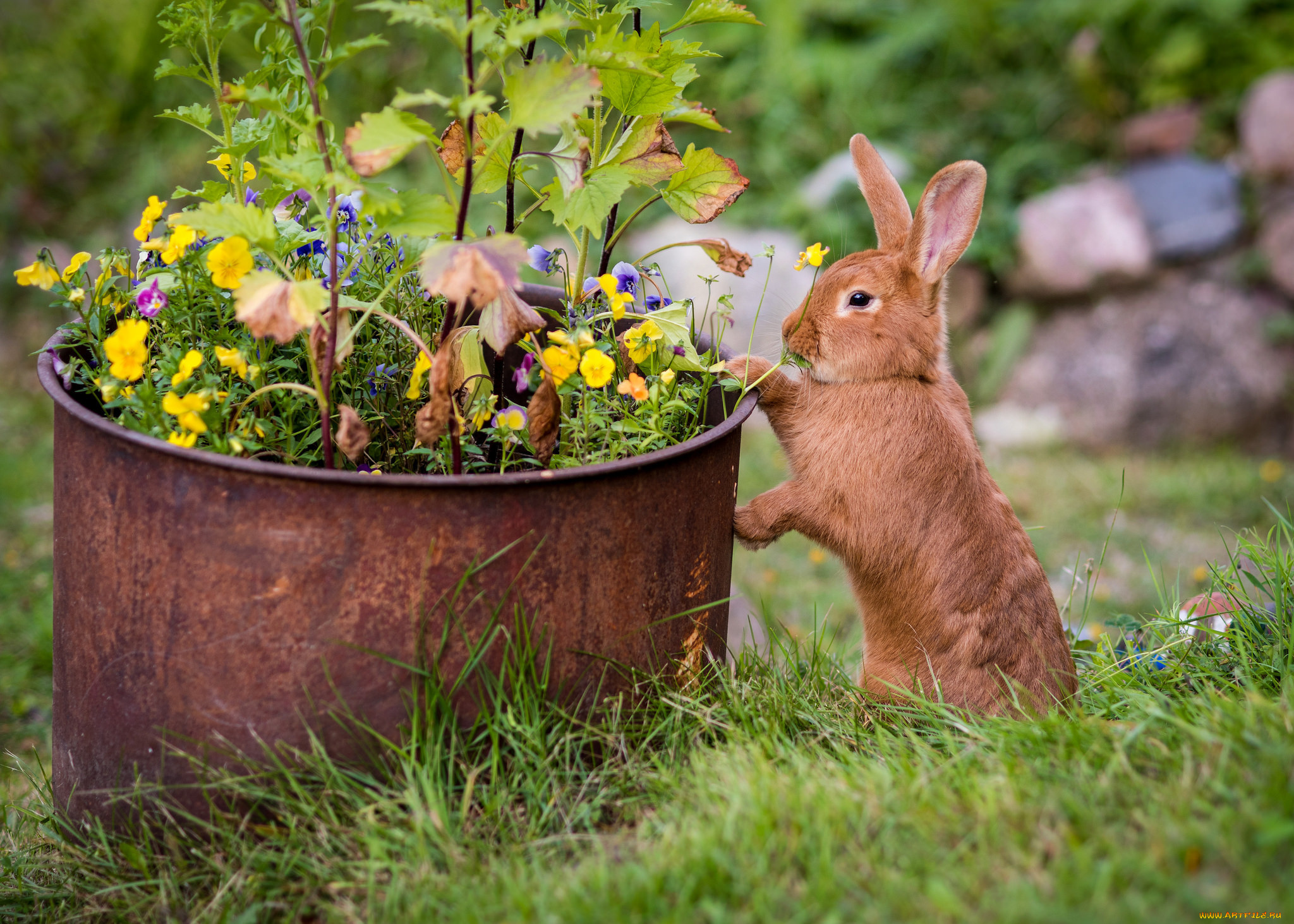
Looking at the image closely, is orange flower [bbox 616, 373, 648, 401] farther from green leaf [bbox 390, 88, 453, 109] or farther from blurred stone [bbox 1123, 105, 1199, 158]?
blurred stone [bbox 1123, 105, 1199, 158]

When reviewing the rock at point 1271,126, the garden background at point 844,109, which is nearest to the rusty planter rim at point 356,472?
the garden background at point 844,109

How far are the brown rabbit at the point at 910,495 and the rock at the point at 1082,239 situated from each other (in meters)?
3.88

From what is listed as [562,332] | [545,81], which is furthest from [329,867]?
[545,81]

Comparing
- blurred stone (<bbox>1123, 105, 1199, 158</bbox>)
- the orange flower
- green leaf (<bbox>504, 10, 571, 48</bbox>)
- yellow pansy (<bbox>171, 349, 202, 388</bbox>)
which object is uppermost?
blurred stone (<bbox>1123, 105, 1199, 158</bbox>)

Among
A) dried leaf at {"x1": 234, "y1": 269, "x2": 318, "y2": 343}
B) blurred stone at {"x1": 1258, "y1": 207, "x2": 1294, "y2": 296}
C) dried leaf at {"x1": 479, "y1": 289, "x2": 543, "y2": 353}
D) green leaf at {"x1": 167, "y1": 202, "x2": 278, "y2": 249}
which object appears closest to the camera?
dried leaf at {"x1": 234, "y1": 269, "x2": 318, "y2": 343}

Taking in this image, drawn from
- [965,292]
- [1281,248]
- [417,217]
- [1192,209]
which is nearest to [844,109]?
[965,292]

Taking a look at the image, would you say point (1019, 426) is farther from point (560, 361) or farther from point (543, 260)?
point (560, 361)

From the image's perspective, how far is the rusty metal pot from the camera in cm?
192

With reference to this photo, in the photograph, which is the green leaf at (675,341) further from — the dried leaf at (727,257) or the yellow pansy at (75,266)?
the yellow pansy at (75,266)

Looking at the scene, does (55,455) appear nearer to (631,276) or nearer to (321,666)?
(321,666)

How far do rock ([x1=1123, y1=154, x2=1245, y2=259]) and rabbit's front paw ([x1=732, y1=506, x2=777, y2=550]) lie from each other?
4560mm

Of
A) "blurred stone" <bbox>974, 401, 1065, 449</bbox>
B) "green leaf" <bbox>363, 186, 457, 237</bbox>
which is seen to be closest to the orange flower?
"green leaf" <bbox>363, 186, 457, 237</bbox>

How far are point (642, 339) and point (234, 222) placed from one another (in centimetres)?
83

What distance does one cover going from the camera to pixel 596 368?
6.89ft
